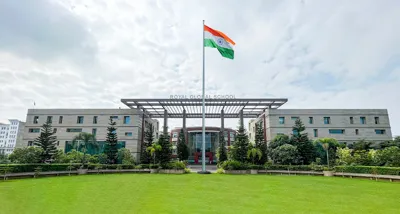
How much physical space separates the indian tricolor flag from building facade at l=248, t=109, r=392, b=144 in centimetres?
2000

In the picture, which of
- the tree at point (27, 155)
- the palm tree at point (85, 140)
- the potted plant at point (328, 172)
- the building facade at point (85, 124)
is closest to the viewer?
the potted plant at point (328, 172)

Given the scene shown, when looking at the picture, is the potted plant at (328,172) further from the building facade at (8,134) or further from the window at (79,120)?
the building facade at (8,134)

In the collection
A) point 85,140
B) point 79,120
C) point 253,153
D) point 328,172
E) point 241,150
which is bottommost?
point 328,172

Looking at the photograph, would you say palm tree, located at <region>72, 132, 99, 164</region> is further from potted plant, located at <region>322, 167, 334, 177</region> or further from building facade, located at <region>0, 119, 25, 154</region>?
building facade, located at <region>0, 119, 25, 154</region>

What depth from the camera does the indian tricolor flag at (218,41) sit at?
20109 mm

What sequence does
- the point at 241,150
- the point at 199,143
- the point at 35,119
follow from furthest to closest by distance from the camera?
1. the point at 199,143
2. the point at 35,119
3. the point at 241,150

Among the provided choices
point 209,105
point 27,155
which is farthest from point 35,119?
point 209,105

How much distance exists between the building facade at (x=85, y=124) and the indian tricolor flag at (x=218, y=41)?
2121 centimetres

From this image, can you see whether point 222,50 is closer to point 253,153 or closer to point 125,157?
point 253,153

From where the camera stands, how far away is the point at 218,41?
20297 millimetres

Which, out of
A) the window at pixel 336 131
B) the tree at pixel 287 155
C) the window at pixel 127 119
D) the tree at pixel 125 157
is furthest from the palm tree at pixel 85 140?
the window at pixel 336 131

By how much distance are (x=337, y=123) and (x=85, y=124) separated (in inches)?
1567

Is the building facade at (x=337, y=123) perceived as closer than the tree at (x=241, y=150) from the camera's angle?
No

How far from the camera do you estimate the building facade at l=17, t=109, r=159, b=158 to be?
3691 centimetres
